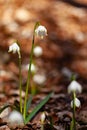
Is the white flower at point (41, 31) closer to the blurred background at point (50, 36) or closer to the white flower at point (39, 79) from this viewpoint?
the blurred background at point (50, 36)

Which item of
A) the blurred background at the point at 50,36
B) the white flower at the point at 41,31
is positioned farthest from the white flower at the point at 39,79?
the white flower at the point at 41,31

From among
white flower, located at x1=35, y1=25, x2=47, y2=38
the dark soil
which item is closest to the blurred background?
the dark soil

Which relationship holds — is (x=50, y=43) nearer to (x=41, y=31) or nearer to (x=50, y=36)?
(x=50, y=36)

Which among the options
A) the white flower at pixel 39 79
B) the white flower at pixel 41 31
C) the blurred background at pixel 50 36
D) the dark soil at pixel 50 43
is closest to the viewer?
the white flower at pixel 41 31

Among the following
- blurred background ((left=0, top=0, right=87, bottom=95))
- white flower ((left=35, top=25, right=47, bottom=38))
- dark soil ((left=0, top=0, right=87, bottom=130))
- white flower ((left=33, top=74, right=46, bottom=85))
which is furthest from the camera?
blurred background ((left=0, top=0, right=87, bottom=95))

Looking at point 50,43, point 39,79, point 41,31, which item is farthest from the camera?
point 50,43

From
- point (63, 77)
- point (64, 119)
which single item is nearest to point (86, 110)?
point (64, 119)

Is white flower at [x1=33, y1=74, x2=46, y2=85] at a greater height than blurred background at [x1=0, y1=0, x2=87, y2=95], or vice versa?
blurred background at [x1=0, y1=0, x2=87, y2=95]

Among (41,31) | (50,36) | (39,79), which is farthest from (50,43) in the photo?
(41,31)

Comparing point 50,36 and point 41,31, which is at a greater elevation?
point 50,36

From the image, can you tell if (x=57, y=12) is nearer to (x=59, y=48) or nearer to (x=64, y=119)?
(x=59, y=48)

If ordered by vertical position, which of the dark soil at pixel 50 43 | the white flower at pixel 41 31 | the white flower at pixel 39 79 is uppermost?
the dark soil at pixel 50 43

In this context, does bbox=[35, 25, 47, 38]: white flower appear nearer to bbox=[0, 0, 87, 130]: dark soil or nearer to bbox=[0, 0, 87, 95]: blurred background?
bbox=[0, 0, 87, 130]: dark soil
